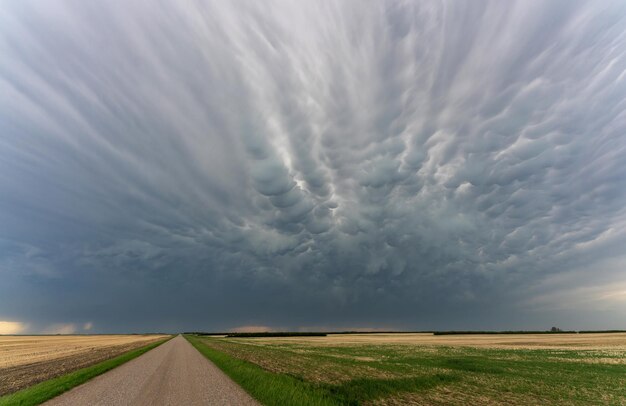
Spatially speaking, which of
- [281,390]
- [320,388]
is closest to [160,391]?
[281,390]

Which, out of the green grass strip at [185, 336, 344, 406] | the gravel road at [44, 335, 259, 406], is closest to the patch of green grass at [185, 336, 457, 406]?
the green grass strip at [185, 336, 344, 406]

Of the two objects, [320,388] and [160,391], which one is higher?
[320,388]

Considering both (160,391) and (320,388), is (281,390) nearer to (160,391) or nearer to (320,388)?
(320,388)

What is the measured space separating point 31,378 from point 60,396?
12.1 metres

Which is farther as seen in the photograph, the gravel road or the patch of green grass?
the patch of green grass

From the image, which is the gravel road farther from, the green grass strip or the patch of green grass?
the patch of green grass

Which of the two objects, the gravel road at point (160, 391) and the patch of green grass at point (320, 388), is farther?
the patch of green grass at point (320, 388)

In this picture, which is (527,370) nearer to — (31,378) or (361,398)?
(361,398)

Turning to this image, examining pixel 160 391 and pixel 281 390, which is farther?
pixel 160 391

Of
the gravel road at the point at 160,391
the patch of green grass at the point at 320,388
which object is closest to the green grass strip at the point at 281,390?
the patch of green grass at the point at 320,388

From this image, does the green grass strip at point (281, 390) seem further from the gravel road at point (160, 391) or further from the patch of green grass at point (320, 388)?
the gravel road at point (160, 391)

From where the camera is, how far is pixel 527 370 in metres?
28.0

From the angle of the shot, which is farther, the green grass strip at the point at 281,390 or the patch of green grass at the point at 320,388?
the patch of green grass at the point at 320,388

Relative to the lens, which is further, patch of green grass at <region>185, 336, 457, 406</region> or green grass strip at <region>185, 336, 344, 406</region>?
patch of green grass at <region>185, 336, 457, 406</region>
